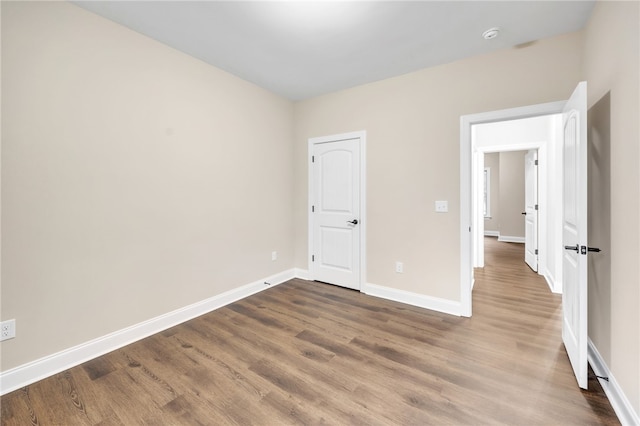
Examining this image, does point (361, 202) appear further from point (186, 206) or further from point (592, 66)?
point (592, 66)

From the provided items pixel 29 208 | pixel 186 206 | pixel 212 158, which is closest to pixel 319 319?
pixel 186 206

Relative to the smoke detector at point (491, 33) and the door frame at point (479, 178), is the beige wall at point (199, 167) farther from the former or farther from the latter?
the door frame at point (479, 178)

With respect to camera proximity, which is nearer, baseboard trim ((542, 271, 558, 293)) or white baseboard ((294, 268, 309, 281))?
baseboard trim ((542, 271, 558, 293))

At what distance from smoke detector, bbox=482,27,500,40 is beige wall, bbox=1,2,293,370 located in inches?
101

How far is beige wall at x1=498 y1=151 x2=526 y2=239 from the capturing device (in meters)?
7.34

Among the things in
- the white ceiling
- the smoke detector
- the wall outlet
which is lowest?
the wall outlet

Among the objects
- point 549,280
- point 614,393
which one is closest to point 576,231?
point 614,393

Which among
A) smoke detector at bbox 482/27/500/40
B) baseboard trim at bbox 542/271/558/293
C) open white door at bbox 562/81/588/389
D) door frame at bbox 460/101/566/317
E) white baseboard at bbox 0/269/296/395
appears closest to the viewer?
open white door at bbox 562/81/588/389

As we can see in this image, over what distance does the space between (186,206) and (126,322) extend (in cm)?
115

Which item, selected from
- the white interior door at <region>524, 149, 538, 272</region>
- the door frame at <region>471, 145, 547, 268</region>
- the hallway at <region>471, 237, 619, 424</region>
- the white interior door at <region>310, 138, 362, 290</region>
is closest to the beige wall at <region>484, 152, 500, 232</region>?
the white interior door at <region>524, 149, 538, 272</region>

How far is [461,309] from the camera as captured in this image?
9.21 feet

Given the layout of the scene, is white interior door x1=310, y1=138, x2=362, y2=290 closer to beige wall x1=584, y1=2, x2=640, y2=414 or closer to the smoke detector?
the smoke detector

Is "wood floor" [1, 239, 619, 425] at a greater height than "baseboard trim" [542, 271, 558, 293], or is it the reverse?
"baseboard trim" [542, 271, 558, 293]

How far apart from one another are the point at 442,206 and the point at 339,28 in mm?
2003
